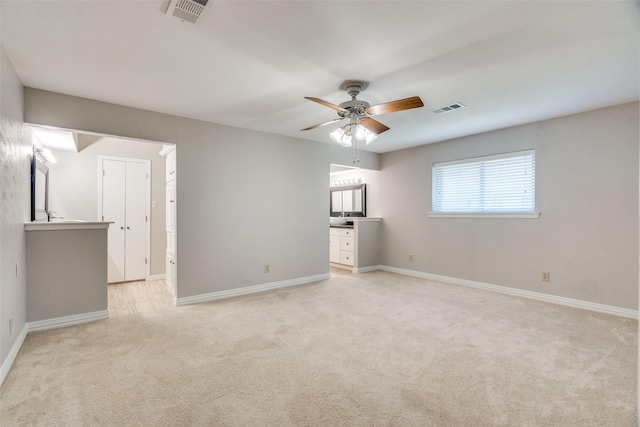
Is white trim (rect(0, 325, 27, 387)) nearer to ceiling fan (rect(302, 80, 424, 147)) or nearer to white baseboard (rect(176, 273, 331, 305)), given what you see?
white baseboard (rect(176, 273, 331, 305))

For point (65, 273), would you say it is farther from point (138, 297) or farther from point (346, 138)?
point (346, 138)

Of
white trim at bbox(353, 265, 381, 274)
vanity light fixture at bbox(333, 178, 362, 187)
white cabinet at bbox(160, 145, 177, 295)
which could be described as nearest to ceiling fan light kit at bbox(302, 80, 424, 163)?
white cabinet at bbox(160, 145, 177, 295)

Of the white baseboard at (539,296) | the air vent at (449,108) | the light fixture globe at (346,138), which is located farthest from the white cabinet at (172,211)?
the white baseboard at (539,296)

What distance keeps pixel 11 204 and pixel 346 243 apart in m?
4.82

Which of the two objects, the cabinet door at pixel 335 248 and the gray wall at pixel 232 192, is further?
the cabinet door at pixel 335 248

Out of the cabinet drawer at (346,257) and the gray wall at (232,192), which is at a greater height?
the gray wall at (232,192)

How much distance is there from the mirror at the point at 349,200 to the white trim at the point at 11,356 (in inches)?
211

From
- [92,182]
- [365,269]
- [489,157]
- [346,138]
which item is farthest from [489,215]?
[92,182]

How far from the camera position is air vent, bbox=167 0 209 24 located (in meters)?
1.79

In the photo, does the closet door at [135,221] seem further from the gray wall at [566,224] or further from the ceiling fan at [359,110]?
the gray wall at [566,224]

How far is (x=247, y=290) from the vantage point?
443 centimetres

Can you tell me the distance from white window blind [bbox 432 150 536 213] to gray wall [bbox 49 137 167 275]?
4.85 m

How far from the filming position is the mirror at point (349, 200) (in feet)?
21.7

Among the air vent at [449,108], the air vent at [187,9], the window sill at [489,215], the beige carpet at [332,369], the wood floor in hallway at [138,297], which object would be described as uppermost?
the air vent at [187,9]
